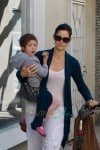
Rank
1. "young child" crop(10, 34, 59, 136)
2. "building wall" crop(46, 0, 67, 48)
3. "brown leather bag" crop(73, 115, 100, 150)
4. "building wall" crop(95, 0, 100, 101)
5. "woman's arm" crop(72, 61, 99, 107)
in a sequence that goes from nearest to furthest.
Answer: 1. "brown leather bag" crop(73, 115, 100, 150)
2. "young child" crop(10, 34, 59, 136)
3. "woman's arm" crop(72, 61, 99, 107)
4. "building wall" crop(46, 0, 67, 48)
5. "building wall" crop(95, 0, 100, 101)

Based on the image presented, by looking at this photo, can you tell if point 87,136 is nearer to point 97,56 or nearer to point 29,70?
point 29,70

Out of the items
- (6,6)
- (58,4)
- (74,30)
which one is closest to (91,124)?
(6,6)

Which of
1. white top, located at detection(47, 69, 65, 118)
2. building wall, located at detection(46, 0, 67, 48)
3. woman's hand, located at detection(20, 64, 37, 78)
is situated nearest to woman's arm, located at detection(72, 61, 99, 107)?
white top, located at detection(47, 69, 65, 118)

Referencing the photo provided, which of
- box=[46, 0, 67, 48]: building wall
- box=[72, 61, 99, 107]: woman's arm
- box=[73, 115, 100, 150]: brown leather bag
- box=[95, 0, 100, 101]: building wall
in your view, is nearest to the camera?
box=[73, 115, 100, 150]: brown leather bag

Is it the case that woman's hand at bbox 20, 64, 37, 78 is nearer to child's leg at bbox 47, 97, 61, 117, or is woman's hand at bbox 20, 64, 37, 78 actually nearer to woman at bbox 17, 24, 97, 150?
woman at bbox 17, 24, 97, 150

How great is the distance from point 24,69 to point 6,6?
245 centimetres

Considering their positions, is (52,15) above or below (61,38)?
above

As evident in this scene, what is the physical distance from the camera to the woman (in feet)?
15.8

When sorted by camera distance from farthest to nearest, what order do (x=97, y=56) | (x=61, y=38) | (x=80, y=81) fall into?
(x=97, y=56), (x=80, y=81), (x=61, y=38)

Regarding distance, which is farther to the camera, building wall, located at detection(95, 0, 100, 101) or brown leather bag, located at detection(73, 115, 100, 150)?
building wall, located at detection(95, 0, 100, 101)

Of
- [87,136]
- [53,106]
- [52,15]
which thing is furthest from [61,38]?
[52,15]

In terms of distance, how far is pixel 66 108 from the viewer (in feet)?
16.2

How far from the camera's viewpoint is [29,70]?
15.4 ft

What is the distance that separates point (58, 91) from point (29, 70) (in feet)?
1.24
